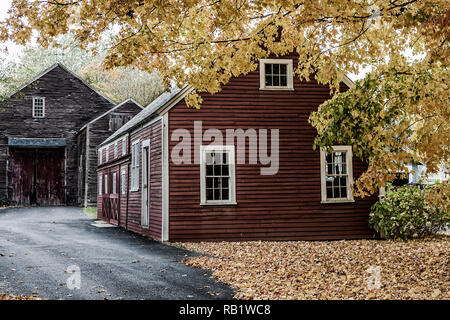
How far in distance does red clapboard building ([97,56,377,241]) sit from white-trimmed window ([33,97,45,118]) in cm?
2253

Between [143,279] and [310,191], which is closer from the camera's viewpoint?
[143,279]

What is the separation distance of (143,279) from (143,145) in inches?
395

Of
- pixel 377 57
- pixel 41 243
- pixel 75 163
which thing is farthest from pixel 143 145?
pixel 75 163

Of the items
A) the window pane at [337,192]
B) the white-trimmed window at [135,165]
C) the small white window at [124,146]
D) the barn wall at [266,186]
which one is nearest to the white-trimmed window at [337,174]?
the window pane at [337,192]

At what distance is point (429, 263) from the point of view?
37.0 feet

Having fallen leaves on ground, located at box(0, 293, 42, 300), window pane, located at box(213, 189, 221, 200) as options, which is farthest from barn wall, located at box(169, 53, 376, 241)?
fallen leaves on ground, located at box(0, 293, 42, 300)

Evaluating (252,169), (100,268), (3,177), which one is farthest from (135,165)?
(3,177)

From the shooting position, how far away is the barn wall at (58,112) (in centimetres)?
3622

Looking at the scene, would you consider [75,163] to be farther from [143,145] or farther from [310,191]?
[310,191]

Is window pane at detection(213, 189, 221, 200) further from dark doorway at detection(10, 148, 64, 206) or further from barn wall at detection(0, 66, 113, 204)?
dark doorway at detection(10, 148, 64, 206)

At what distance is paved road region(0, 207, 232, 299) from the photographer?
8.21 m

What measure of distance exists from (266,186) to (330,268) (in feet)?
20.4

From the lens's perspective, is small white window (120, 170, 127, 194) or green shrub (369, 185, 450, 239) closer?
green shrub (369, 185, 450, 239)

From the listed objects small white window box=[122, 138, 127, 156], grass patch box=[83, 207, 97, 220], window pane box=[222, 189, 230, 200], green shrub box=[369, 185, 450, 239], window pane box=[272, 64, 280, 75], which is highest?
window pane box=[272, 64, 280, 75]
